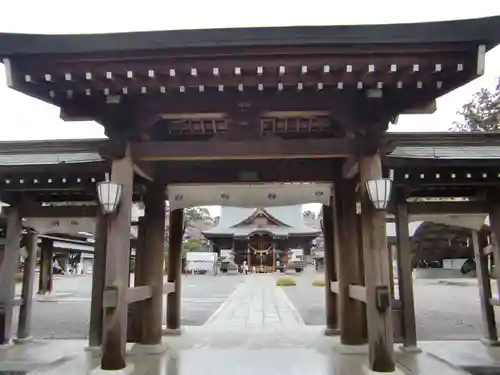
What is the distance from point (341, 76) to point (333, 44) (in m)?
0.37

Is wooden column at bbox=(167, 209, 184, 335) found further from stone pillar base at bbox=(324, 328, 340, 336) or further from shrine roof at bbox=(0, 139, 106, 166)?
stone pillar base at bbox=(324, 328, 340, 336)

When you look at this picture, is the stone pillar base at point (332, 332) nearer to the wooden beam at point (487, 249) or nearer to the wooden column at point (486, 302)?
the wooden column at point (486, 302)

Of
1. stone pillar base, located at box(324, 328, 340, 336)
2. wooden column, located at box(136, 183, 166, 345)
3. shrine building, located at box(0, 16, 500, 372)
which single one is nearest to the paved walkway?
stone pillar base, located at box(324, 328, 340, 336)

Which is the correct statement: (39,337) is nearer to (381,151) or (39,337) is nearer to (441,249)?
(381,151)

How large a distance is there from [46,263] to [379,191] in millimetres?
12390

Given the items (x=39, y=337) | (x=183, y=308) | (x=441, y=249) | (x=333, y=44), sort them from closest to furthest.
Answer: (x=333, y=44), (x=39, y=337), (x=183, y=308), (x=441, y=249)

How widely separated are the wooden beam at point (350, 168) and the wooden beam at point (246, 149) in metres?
0.16

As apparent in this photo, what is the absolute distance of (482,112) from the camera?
29.0 meters

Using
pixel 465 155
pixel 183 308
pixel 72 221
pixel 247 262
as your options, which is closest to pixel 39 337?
pixel 72 221

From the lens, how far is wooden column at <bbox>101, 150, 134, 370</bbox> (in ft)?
13.9

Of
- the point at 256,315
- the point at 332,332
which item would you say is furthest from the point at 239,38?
the point at 256,315

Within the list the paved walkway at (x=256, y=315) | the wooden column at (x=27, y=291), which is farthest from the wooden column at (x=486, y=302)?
the wooden column at (x=27, y=291)

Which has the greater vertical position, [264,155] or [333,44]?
[333,44]

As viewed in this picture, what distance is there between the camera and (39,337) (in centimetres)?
759
